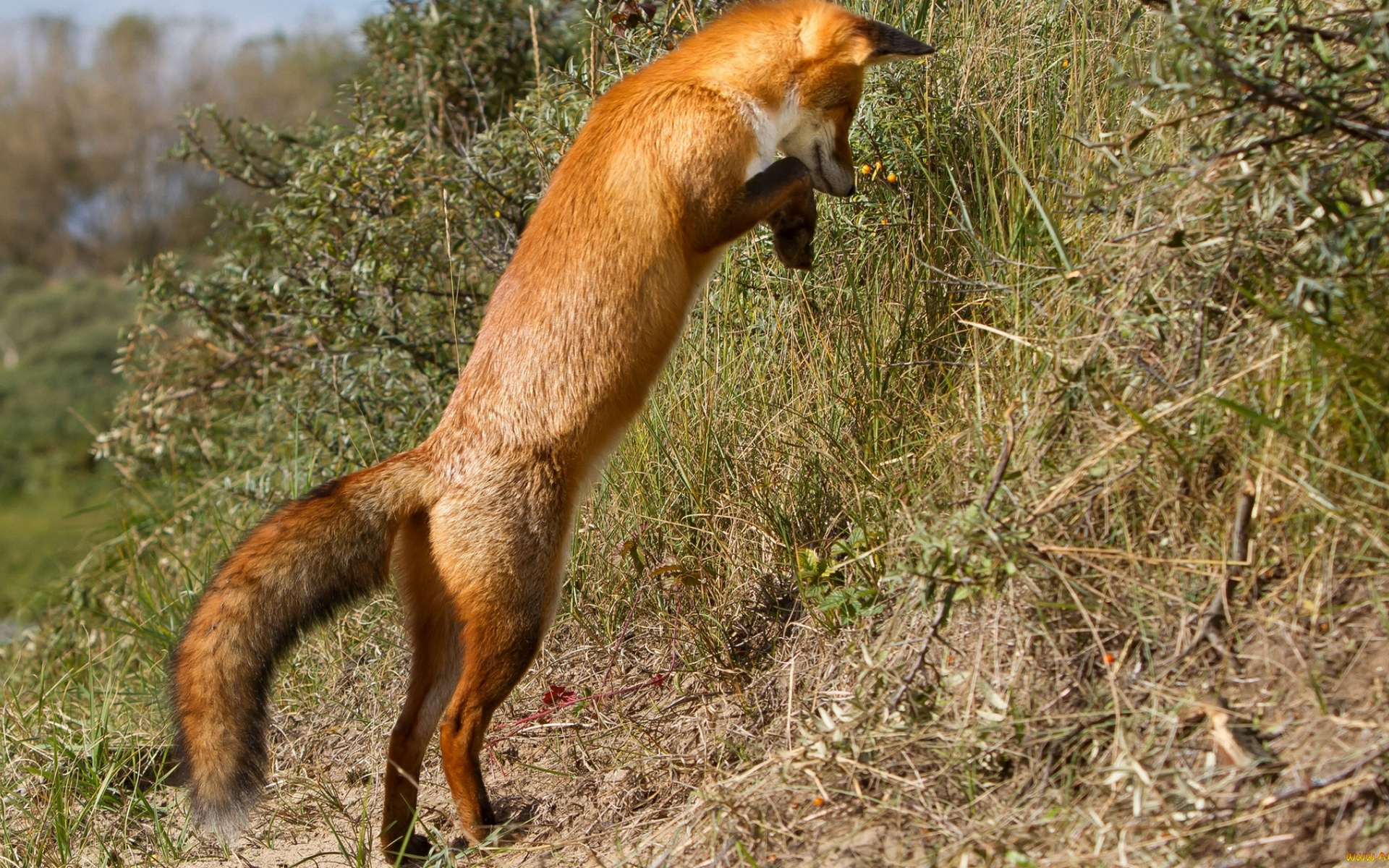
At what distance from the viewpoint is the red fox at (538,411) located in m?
3.41

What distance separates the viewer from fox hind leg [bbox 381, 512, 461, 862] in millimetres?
3672

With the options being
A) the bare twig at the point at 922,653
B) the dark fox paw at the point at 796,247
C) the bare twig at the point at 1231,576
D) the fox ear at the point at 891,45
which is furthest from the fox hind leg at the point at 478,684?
the fox ear at the point at 891,45

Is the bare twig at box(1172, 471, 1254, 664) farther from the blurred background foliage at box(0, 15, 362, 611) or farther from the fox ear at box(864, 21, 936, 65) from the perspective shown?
the blurred background foliage at box(0, 15, 362, 611)

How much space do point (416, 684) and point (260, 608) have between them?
0.64m

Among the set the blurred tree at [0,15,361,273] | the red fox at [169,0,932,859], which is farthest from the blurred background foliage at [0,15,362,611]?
the red fox at [169,0,932,859]

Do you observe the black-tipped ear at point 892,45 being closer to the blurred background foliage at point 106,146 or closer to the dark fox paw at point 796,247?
the dark fox paw at point 796,247

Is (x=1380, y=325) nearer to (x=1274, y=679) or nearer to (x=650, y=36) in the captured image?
(x=1274, y=679)

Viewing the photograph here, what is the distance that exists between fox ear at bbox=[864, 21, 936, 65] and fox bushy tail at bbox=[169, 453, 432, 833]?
2.16 meters

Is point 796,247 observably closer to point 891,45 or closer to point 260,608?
point 891,45

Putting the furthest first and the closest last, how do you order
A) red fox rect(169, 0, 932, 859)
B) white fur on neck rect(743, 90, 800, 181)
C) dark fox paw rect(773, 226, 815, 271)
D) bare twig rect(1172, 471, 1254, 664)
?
dark fox paw rect(773, 226, 815, 271), white fur on neck rect(743, 90, 800, 181), red fox rect(169, 0, 932, 859), bare twig rect(1172, 471, 1254, 664)

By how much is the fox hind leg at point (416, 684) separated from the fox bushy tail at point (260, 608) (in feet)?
0.28

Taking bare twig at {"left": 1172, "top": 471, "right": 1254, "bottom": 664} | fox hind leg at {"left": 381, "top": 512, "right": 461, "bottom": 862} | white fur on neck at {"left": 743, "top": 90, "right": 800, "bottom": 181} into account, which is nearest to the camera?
bare twig at {"left": 1172, "top": 471, "right": 1254, "bottom": 664}

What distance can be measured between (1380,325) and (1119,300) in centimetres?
70

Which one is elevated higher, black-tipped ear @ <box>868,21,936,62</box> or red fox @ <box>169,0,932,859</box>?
black-tipped ear @ <box>868,21,936,62</box>
